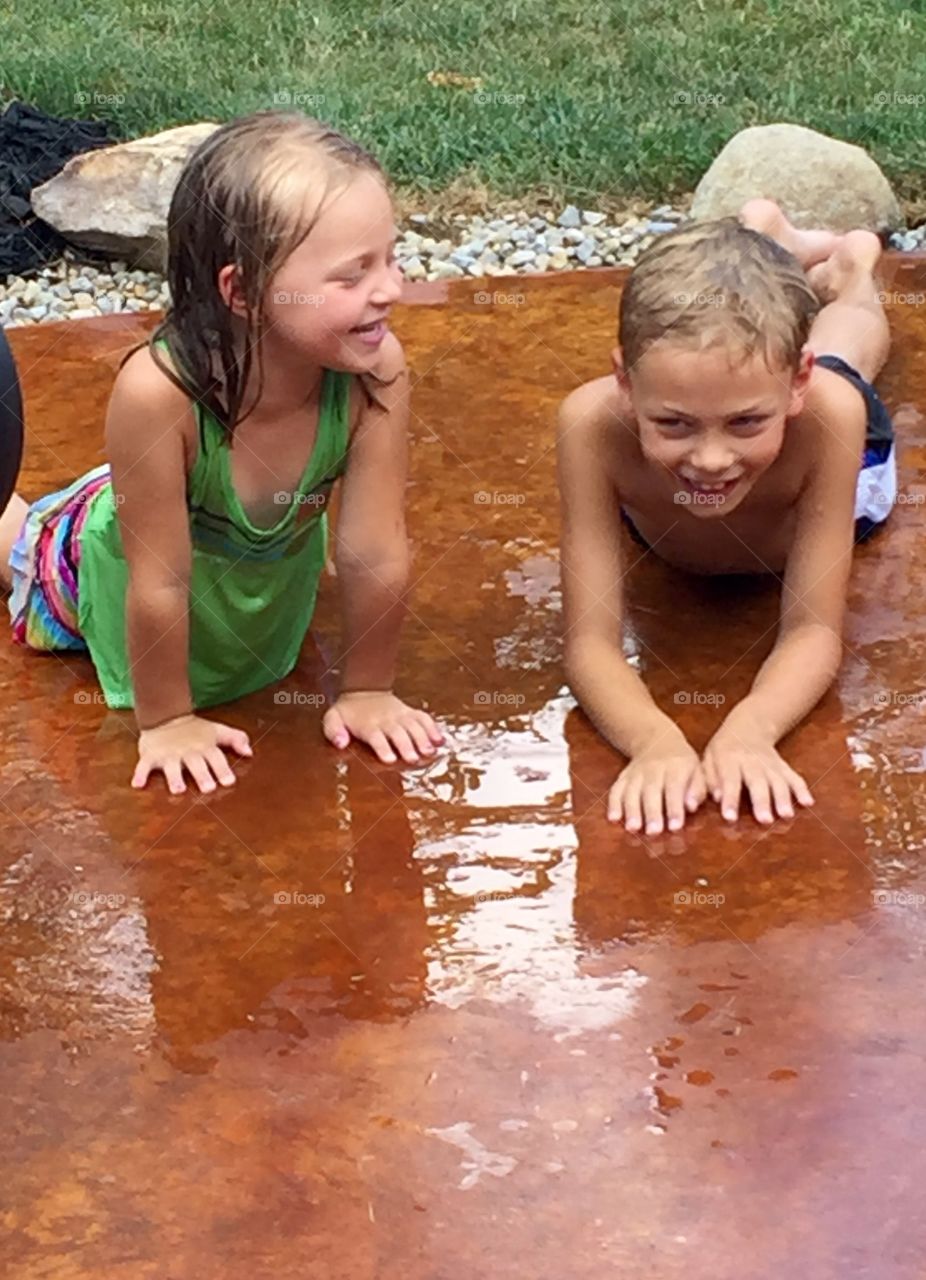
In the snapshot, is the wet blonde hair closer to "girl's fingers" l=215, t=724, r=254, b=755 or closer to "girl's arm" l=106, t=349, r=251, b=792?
"girl's arm" l=106, t=349, r=251, b=792

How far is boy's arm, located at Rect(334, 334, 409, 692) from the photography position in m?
2.94

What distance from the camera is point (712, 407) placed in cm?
276

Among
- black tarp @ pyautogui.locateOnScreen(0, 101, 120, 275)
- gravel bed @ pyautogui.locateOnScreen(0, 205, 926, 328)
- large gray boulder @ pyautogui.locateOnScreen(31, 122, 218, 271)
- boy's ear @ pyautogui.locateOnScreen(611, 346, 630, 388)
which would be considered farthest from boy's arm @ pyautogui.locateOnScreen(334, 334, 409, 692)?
black tarp @ pyautogui.locateOnScreen(0, 101, 120, 275)

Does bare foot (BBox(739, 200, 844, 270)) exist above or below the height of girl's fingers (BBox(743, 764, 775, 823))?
above

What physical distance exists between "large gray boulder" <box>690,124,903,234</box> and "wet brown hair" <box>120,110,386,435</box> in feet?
9.32

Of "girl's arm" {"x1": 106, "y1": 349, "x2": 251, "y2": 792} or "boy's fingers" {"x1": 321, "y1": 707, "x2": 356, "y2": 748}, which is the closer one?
"girl's arm" {"x1": 106, "y1": 349, "x2": 251, "y2": 792}

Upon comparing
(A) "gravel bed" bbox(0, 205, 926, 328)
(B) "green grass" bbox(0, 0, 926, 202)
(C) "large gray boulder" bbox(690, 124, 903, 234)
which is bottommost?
(A) "gravel bed" bbox(0, 205, 926, 328)

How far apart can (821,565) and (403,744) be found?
734 millimetres

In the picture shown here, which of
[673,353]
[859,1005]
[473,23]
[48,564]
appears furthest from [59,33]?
[859,1005]

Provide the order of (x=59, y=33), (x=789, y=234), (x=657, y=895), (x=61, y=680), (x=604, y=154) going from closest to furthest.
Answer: (x=657, y=895), (x=61, y=680), (x=789, y=234), (x=604, y=154), (x=59, y=33)

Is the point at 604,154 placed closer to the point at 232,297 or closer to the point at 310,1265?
the point at 232,297

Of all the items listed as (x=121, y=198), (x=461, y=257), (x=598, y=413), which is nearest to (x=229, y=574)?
(x=598, y=413)

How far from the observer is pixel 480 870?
272 centimetres

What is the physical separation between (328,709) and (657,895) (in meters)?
0.72
